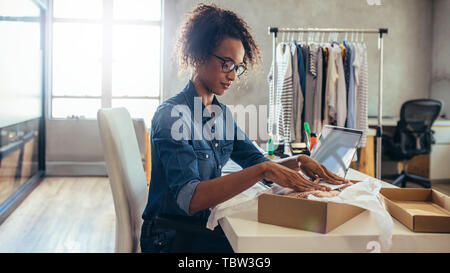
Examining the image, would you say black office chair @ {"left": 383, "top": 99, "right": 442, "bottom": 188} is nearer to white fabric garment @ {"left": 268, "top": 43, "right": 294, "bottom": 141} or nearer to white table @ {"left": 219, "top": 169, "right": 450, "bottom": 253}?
white fabric garment @ {"left": 268, "top": 43, "right": 294, "bottom": 141}

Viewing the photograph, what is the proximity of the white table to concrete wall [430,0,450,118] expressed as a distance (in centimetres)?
432

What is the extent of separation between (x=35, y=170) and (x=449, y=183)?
4.68 metres

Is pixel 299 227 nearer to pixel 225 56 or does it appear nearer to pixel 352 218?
pixel 352 218

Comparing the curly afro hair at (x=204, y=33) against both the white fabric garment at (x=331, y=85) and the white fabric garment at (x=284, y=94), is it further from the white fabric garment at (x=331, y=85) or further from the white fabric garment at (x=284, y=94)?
the white fabric garment at (x=331, y=85)

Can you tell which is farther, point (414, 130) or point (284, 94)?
point (414, 130)

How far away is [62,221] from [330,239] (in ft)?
8.31

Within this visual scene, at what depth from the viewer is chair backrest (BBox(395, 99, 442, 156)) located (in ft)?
12.1

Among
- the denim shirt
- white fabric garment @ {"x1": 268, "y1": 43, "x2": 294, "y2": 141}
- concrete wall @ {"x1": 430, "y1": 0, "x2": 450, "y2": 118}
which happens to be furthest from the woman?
concrete wall @ {"x1": 430, "y1": 0, "x2": 450, "y2": 118}

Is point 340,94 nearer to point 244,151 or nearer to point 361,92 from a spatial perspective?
point 361,92

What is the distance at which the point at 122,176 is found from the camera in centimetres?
105

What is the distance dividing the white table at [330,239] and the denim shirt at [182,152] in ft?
0.60

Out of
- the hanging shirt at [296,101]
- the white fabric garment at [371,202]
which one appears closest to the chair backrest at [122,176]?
the white fabric garment at [371,202]

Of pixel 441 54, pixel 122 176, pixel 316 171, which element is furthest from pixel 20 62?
pixel 441 54

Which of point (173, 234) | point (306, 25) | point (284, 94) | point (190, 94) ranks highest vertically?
point (306, 25)
